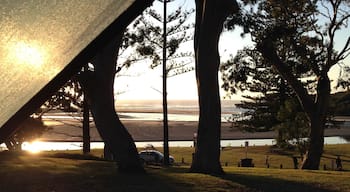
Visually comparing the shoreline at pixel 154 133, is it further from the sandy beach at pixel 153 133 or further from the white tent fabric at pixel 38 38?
the white tent fabric at pixel 38 38

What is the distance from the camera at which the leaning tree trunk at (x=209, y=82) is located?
1465 cm

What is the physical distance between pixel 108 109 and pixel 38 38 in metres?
13.3

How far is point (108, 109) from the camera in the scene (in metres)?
14.8

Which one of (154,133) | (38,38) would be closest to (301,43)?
(38,38)

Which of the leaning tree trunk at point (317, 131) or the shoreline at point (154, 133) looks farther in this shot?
the shoreline at point (154, 133)

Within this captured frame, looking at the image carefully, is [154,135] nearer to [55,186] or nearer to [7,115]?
[55,186]

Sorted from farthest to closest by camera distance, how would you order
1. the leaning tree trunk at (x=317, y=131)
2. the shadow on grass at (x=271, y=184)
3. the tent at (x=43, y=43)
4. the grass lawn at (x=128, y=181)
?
the leaning tree trunk at (x=317, y=131), the shadow on grass at (x=271, y=184), the grass lawn at (x=128, y=181), the tent at (x=43, y=43)

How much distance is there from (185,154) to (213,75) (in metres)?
24.1

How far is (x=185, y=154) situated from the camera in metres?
38.5

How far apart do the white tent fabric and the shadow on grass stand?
36.1ft

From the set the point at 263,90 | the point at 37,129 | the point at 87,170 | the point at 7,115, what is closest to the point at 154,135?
the point at 263,90

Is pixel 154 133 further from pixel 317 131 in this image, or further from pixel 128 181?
pixel 128 181

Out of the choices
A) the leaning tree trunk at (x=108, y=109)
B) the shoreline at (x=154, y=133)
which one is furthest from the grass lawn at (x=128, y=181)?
the shoreline at (x=154, y=133)

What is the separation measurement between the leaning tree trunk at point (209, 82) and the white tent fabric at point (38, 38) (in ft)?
43.1
